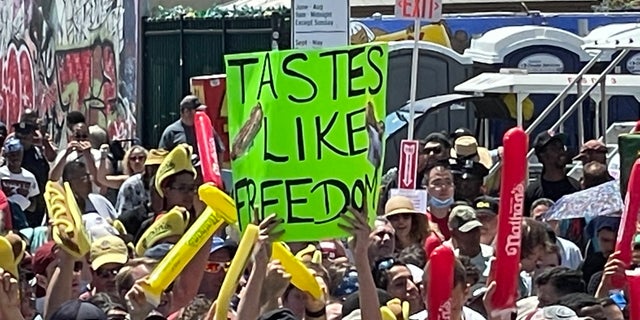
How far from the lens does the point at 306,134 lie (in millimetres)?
7199

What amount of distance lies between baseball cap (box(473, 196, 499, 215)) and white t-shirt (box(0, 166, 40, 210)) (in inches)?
142

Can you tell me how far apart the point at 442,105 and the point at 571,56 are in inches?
83.8

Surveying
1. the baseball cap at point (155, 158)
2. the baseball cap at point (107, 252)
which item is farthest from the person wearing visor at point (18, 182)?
the baseball cap at point (107, 252)

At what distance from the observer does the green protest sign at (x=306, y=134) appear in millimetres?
Result: 7059

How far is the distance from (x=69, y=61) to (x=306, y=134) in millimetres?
17695

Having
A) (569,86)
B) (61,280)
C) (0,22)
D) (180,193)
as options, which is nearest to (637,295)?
(61,280)

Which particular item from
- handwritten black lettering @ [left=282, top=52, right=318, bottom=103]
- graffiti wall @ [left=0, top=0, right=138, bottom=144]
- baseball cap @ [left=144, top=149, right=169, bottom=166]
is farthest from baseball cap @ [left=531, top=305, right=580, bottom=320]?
graffiti wall @ [left=0, top=0, right=138, bottom=144]

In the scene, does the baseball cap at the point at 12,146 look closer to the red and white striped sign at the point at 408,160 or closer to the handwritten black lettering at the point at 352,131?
the red and white striped sign at the point at 408,160

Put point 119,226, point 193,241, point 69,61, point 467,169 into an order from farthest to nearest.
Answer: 1. point 69,61
2. point 467,169
3. point 119,226
4. point 193,241

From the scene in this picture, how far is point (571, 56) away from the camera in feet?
62.3

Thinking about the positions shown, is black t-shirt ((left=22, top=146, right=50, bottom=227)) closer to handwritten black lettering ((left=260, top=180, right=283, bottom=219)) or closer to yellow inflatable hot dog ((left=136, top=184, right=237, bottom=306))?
yellow inflatable hot dog ((left=136, top=184, right=237, bottom=306))

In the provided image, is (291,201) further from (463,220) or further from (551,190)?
(551,190)

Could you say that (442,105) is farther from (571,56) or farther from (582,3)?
(582,3)

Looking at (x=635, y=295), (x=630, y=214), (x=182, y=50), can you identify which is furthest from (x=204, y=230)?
(x=182, y=50)
